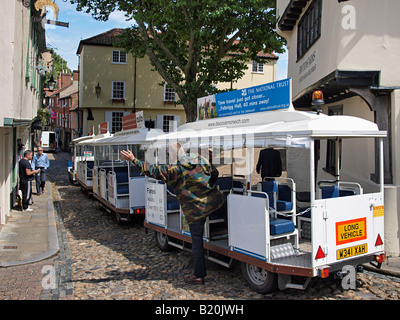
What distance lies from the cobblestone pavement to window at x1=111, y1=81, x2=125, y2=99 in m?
23.5

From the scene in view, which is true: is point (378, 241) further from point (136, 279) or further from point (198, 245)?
point (136, 279)

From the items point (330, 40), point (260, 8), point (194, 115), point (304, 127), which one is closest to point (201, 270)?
point (304, 127)

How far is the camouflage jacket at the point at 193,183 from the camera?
18.7ft

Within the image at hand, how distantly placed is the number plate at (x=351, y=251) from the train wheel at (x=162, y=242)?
3601mm

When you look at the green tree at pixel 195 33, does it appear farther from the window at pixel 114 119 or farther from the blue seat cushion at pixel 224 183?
the window at pixel 114 119

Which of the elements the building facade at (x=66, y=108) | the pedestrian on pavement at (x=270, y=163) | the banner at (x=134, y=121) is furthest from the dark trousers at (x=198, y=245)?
the building facade at (x=66, y=108)

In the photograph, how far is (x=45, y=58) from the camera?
17.0 m

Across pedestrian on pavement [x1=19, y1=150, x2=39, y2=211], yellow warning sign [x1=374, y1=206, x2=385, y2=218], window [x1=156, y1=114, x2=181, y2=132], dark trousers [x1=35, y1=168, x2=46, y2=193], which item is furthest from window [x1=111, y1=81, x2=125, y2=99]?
yellow warning sign [x1=374, y1=206, x2=385, y2=218]

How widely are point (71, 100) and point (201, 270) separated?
47861 mm

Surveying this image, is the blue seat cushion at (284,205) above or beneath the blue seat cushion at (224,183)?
beneath

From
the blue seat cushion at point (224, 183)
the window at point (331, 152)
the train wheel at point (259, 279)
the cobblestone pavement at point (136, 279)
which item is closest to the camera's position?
the train wheel at point (259, 279)

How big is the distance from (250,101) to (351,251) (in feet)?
9.65

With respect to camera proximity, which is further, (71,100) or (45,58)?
(71,100)
